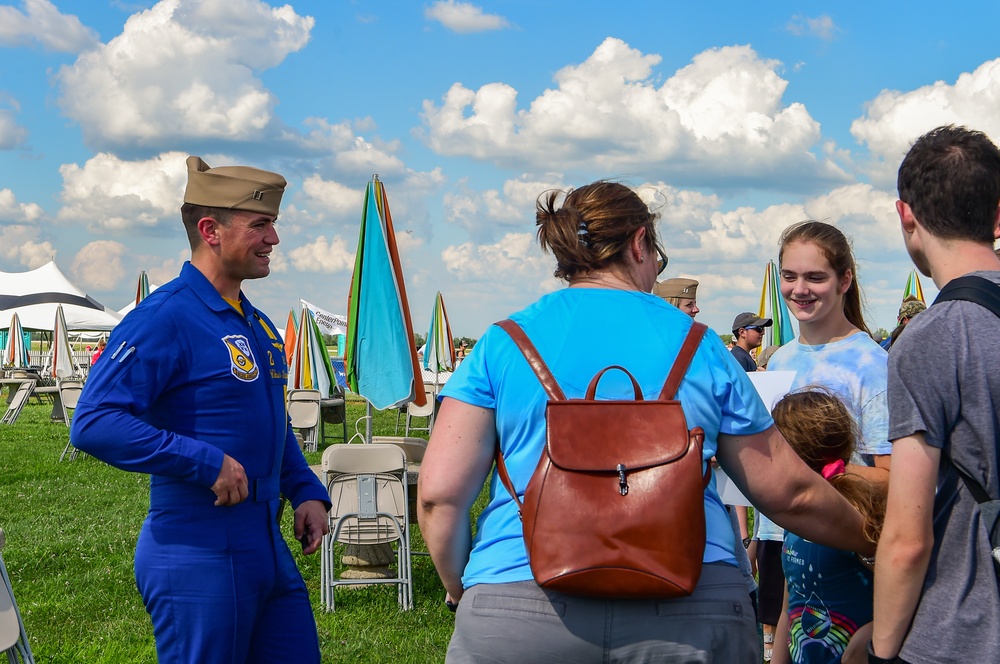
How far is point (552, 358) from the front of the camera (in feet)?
6.28

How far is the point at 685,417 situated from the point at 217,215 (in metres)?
1.87

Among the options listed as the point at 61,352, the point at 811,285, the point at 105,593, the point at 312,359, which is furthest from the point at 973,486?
the point at 61,352

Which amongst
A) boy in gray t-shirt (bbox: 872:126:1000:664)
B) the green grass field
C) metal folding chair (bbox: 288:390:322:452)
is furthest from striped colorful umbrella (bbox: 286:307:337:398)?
boy in gray t-shirt (bbox: 872:126:1000:664)

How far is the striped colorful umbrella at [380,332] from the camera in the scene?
23.4ft

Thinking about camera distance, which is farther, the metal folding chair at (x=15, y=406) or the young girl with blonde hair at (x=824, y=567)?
the metal folding chair at (x=15, y=406)

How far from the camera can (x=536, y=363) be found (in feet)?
6.26

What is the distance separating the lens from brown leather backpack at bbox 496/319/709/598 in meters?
1.75

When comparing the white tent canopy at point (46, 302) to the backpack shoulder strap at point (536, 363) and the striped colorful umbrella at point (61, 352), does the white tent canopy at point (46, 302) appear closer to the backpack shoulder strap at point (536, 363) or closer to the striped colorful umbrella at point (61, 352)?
the striped colorful umbrella at point (61, 352)

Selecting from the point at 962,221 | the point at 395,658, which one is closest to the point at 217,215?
the point at 962,221

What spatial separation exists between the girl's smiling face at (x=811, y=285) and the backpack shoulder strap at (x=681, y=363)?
1.67m

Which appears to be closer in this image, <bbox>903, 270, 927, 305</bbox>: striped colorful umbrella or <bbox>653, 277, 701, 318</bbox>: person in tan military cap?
<bbox>653, 277, 701, 318</bbox>: person in tan military cap

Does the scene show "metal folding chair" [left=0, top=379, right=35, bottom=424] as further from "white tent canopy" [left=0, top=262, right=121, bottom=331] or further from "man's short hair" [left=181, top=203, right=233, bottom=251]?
"white tent canopy" [left=0, top=262, right=121, bottom=331]

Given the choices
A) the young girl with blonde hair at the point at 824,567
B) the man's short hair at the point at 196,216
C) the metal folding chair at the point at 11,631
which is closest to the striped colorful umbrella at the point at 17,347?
the metal folding chair at the point at 11,631

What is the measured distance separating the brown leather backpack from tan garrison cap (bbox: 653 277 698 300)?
5.00 metres
